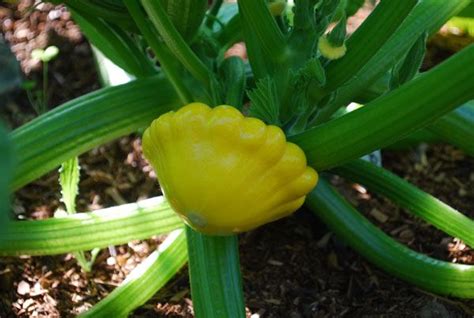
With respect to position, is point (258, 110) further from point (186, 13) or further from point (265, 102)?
point (186, 13)

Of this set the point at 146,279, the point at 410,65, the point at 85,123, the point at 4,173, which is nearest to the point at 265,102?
the point at 410,65

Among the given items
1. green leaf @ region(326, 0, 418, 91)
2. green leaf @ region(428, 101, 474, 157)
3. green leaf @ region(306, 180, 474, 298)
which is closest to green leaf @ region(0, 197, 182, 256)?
green leaf @ region(306, 180, 474, 298)

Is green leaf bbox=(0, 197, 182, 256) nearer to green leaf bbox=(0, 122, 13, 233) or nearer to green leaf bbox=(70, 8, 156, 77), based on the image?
green leaf bbox=(70, 8, 156, 77)

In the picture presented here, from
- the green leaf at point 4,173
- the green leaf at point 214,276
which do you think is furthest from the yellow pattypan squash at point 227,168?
the green leaf at point 4,173

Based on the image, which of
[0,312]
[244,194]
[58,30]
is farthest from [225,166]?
[58,30]

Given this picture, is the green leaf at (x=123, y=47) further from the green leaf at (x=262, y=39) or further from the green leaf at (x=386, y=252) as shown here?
the green leaf at (x=386, y=252)

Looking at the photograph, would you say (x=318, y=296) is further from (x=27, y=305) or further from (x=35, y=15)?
(x=35, y=15)
